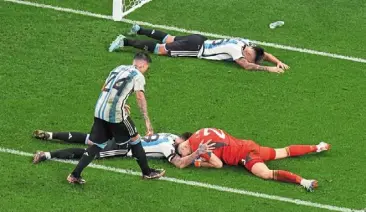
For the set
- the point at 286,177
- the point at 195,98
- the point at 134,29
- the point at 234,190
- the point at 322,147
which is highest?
the point at 134,29

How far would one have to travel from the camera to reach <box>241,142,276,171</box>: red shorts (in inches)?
568

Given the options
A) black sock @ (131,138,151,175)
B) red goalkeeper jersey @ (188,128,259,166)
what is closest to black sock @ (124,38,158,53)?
red goalkeeper jersey @ (188,128,259,166)

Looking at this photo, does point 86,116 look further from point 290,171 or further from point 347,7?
point 347,7

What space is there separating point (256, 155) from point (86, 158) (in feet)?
8.09

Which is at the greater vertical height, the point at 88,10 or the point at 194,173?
the point at 88,10

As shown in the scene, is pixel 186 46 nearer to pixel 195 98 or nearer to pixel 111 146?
pixel 195 98

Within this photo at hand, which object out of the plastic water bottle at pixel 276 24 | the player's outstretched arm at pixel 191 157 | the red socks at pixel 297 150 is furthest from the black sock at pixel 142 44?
the red socks at pixel 297 150

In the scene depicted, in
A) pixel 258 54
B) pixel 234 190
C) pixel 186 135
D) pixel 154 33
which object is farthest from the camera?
pixel 154 33

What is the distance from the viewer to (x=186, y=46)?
17.7m

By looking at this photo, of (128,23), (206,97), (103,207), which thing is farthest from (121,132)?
(128,23)

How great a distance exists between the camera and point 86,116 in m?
15.7

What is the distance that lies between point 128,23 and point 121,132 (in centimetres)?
568

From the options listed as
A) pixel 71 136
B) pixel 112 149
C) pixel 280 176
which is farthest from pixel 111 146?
pixel 280 176

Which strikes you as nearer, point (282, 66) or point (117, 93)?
point (117, 93)
